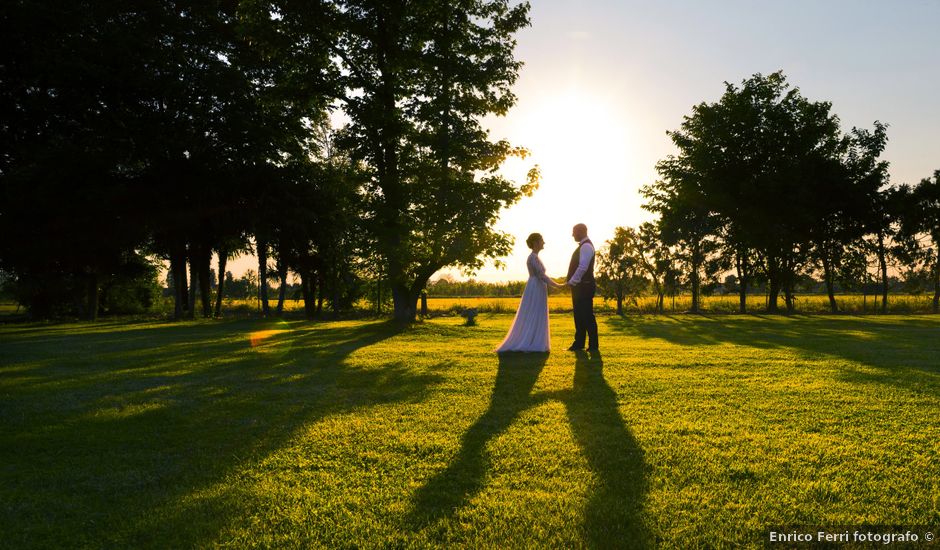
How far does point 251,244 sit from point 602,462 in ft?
105

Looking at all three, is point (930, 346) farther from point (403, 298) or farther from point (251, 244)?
point (251, 244)

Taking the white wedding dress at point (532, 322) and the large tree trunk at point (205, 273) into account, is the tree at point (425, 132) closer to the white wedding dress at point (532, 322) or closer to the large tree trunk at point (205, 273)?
the white wedding dress at point (532, 322)

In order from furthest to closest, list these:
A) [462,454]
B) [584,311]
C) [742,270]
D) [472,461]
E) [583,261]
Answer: [742,270] → [584,311] → [583,261] → [462,454] → [472,461]

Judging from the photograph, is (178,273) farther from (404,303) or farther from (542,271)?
(542,271)

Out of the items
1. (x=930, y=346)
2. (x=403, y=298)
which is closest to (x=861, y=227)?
(x=930, y=346)

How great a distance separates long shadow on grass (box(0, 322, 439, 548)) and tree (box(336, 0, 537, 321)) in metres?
9.20

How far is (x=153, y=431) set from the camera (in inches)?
233

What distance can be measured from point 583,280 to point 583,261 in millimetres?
571

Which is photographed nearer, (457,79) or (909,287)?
(457,79)

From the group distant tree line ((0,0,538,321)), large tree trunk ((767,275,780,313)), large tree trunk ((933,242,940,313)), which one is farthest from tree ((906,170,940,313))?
distant tree line ((0,0,538,321))

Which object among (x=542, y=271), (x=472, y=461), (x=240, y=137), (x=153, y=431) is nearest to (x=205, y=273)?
(x=240, y=137)

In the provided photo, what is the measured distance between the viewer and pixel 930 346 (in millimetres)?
14328

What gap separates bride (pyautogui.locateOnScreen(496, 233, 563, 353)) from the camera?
13172mm

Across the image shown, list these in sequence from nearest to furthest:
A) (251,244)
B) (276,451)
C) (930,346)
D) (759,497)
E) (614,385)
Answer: (759,497) → (276,451) → (614,385) → (930,346) → (251,244)
